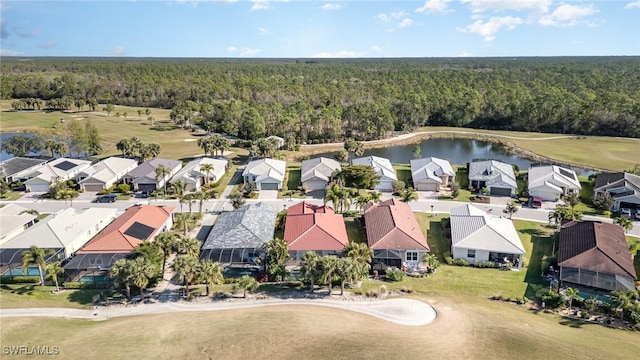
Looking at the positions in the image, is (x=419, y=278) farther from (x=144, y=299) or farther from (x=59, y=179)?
(x=59, y=179)

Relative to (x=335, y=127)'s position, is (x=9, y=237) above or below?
below

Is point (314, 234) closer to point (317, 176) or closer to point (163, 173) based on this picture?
point (317, 176)

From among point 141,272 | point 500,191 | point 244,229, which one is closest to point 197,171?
point 244,229

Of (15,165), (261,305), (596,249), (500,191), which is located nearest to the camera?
(261,305)

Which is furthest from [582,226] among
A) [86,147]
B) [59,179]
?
[86,147]

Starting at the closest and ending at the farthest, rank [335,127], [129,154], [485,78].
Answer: [129,154] < [335,127] < [485,78]

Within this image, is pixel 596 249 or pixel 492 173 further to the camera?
pixel 492 173

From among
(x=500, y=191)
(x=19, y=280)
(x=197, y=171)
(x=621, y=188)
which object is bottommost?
(x=19, y=280)

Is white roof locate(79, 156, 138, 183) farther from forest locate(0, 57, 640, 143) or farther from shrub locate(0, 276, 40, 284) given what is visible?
forest locate(0, 57, 640, 143)
